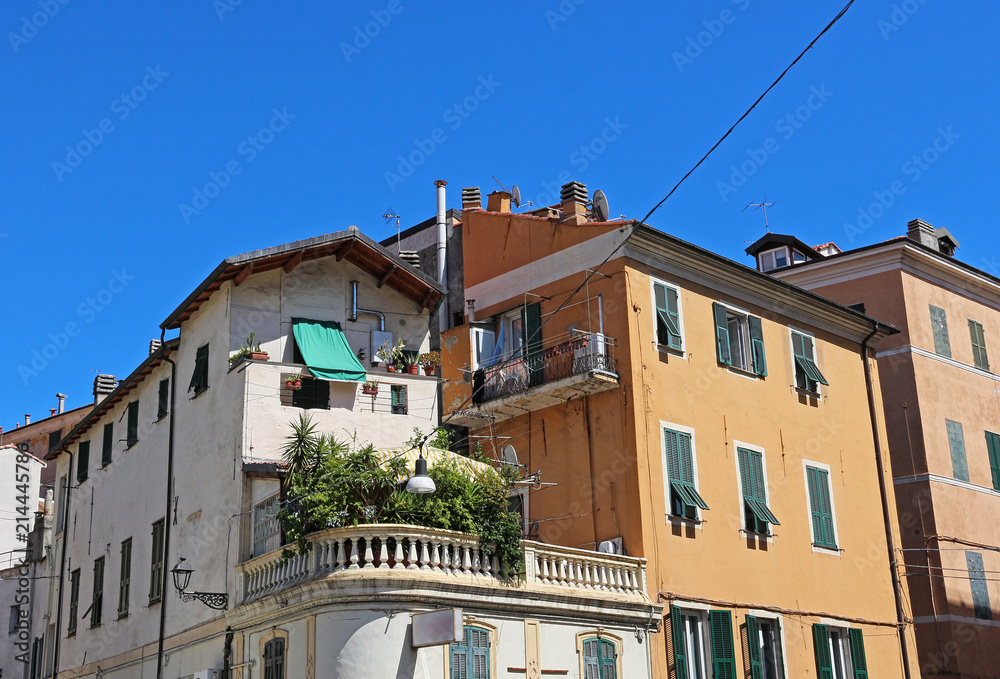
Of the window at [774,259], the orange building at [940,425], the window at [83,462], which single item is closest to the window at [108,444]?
the window at [83,462]

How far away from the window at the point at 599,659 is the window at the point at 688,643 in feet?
4.76

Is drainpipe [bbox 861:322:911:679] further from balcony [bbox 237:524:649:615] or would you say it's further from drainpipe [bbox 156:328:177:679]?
drainpipe [bbox 156:328:177:679]

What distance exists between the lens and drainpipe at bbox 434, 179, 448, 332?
98.0 feet

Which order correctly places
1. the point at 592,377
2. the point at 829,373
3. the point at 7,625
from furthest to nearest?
1. the point at 7,625
2. the point at 829,373
3. the point at 592,377

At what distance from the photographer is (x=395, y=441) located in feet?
85.7

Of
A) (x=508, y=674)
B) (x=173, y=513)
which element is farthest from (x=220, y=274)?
(x=508, y=674)

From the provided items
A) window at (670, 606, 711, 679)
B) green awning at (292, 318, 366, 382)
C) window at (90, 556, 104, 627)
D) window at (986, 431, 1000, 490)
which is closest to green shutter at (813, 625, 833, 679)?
window at (670, 606, 711, 679)

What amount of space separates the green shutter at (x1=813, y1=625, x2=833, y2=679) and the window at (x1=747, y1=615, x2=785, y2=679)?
1218mm

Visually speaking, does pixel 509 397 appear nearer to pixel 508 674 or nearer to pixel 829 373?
pixel 508 674

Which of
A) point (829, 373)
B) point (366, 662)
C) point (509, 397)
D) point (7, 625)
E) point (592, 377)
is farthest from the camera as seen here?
point (7, 625)

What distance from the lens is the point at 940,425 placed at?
33094 mm

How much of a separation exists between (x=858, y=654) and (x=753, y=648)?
12.0 feet

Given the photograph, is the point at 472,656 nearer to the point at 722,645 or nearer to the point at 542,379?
the point at 722,645

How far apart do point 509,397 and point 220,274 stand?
22.4 ft
